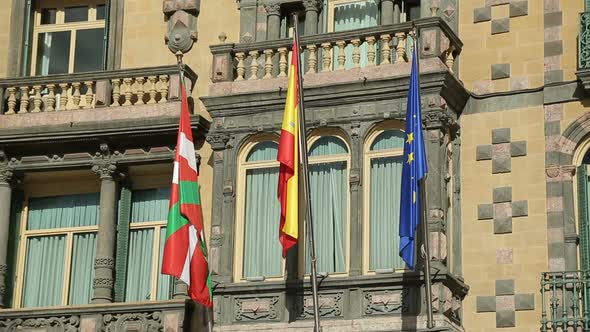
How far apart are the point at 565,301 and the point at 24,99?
36.1ft

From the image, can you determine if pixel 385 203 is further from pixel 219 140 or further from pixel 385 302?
pixel 219 140

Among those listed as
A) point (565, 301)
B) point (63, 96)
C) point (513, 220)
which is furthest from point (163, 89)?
point (565, 301)

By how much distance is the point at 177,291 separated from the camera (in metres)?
29.6

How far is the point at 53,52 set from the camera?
32.8 m

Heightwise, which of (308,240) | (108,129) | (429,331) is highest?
(108,129)

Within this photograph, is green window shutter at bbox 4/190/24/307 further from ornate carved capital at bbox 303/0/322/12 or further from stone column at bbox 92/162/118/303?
ornate carved capital at bbox 303/0/322/12

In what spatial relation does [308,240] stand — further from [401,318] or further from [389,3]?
[389,3]

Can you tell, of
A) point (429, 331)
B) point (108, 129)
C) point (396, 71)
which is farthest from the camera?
point (108, 129)

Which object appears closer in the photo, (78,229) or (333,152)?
(333,152)

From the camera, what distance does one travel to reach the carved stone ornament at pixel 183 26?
3132cm

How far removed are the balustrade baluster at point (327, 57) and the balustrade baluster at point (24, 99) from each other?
597 cm

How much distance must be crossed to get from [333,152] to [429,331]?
3.94 m

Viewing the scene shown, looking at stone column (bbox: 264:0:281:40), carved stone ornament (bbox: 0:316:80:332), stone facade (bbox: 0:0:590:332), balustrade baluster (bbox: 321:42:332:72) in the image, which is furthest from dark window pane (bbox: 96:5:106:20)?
carved stone ornament (bbox: 0:316:80:332)

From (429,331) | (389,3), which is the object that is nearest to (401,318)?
(429,331)
